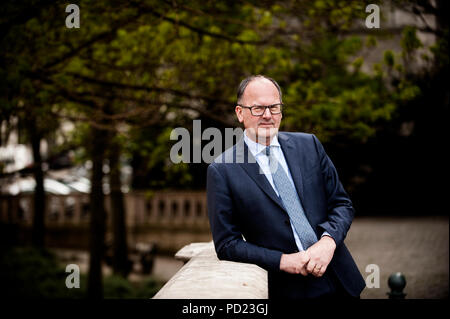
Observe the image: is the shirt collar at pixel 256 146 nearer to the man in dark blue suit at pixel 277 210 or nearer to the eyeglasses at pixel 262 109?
the man in dark blue suit at pixel 277 210

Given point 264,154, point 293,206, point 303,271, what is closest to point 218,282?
point 303,271

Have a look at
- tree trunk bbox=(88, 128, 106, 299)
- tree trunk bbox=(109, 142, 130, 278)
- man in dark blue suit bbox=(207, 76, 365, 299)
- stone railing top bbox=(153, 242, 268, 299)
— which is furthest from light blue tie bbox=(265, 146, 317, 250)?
tree trunk bbox=(109, 142, 130, 278)

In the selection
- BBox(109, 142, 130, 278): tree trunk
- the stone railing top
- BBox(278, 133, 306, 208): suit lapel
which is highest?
BBox(278, 133, 306, 208): suit lapel

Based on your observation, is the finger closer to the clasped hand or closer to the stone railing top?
the clasped hand

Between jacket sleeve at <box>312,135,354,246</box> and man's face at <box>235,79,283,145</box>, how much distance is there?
0.37 meters

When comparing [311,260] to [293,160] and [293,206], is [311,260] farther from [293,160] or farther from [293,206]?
[293,160]

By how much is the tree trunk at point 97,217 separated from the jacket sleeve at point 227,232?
7.07 meters

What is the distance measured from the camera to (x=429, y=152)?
1439cm

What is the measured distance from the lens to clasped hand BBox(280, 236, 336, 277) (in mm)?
2811

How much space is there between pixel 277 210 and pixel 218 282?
0.56 m
